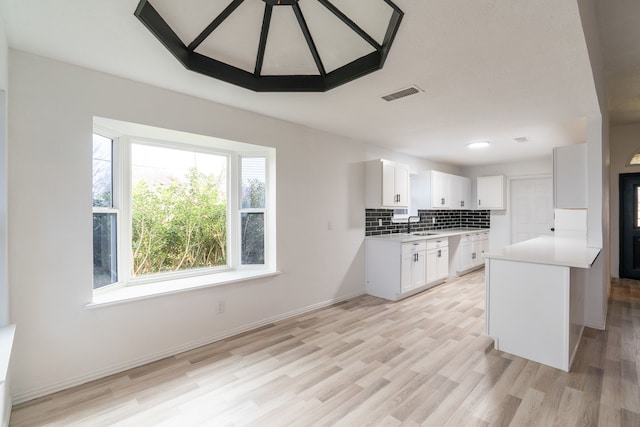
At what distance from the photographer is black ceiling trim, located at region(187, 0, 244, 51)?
1.73 metres

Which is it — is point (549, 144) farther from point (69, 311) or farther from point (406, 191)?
point (69, 311)

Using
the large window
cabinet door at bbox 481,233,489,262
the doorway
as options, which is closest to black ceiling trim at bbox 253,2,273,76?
the large window

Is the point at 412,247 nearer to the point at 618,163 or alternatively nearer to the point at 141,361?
the point at 141,361

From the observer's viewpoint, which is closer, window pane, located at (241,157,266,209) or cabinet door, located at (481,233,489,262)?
window pane, located at (241,157,266,209)

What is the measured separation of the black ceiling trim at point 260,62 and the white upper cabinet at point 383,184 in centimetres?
211

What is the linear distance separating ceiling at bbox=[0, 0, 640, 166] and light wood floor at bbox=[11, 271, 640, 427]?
2273 mm

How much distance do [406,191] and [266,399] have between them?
3.75 meters

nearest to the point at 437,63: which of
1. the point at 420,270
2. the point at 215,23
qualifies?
the point at 215,23

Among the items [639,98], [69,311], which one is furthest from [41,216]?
[639,98]

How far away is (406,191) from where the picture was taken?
4934 millimetres

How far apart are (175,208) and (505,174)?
6541 mm

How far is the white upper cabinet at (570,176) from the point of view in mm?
3340

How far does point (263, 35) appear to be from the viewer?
1.99 metres

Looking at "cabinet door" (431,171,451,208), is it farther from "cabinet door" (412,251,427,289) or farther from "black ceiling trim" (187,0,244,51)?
"black ceiling trim" (187,0,244,51)
